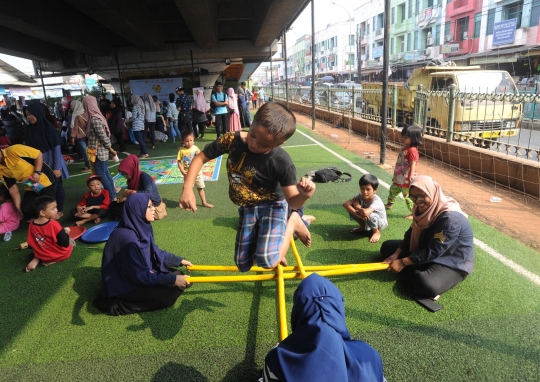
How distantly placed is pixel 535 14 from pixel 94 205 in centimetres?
2496

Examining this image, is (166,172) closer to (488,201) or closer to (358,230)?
(358,230)

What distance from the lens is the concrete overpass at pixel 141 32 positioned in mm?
9453

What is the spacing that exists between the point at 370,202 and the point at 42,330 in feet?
12.3

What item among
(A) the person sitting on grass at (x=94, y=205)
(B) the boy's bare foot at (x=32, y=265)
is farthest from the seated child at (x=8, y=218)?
(B) the boy's bare foot at (x=32, y=265)

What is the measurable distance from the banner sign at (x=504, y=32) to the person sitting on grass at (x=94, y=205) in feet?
80.1

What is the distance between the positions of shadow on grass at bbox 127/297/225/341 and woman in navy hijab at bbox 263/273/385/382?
1.64m

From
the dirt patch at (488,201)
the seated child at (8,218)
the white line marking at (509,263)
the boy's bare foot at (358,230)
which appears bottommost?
the dirt patch at (488,201)

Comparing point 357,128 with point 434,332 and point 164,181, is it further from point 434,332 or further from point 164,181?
point 434,332

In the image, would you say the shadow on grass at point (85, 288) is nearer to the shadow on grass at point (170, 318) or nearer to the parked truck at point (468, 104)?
the shadow on grass at point (170, 318)

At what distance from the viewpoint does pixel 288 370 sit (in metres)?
1.52

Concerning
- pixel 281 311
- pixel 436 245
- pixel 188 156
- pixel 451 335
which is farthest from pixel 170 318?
pixel 188 156

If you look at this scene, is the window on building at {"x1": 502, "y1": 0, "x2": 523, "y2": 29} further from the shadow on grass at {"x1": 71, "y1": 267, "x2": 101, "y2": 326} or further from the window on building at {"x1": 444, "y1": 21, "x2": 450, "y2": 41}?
the shadow on grass at {"x1": 71, "y1": 267, "x2": 101, "y2": 326}

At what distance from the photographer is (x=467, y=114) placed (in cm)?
962

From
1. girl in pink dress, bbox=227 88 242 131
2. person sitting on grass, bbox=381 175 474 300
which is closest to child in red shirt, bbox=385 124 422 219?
person sitting on grass, bbox=381 175 474 300
